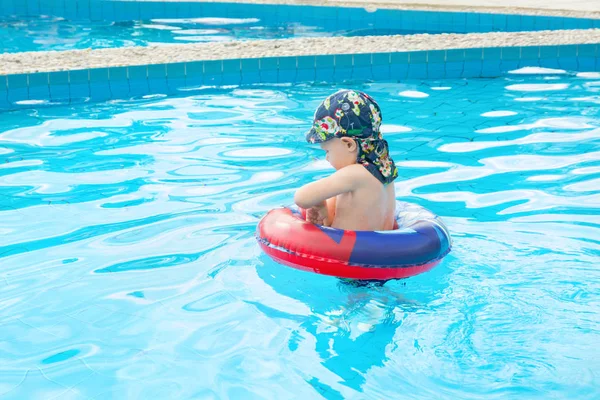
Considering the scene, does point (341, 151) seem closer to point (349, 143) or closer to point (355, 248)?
point (349, 143)

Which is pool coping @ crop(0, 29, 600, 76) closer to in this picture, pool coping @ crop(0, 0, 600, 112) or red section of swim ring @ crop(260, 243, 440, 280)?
pool coping @ crop(0, 0, 600, 112)

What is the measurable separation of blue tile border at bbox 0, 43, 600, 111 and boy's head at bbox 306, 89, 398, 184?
183 inches

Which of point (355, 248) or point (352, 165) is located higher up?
point (352, 165)

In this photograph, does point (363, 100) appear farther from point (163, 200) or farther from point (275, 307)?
point (163, 200)

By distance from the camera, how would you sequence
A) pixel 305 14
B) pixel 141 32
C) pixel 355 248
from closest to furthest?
pixel 355 248
pixel 141 32
pixel 305 14

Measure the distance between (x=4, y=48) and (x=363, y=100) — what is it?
8.72m

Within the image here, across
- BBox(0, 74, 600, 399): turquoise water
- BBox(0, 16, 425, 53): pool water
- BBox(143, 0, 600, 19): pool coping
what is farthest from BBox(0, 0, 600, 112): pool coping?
BBox(0, 16, 425, 53): pool water

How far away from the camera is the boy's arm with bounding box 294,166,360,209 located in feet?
→ 12.6

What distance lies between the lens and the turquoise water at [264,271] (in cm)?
345

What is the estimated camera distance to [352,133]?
3.83 m

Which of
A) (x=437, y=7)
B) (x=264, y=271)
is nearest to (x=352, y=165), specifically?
(x=264, y=271)

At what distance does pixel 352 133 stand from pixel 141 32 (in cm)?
903

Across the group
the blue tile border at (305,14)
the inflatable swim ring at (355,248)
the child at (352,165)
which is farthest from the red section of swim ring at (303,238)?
the blue tile border at (305,14)

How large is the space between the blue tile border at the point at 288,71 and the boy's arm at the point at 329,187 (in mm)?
4705
